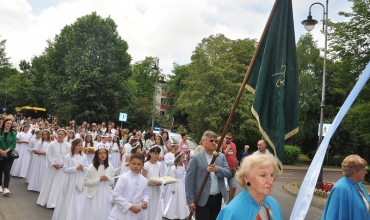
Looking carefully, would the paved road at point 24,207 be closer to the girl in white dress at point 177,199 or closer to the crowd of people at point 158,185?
the crowd of people at point 158,185

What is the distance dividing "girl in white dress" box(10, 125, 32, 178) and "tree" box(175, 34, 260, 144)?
19.5 m

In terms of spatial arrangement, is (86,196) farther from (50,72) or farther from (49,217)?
(50,72)

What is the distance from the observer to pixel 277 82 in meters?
4.66

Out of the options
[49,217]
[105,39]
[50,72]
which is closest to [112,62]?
[105,39]

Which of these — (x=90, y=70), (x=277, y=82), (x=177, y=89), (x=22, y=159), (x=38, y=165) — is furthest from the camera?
(x=177, y=89)

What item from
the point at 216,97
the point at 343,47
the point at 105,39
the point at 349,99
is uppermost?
the point at 105,39

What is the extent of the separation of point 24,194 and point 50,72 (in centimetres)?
3438

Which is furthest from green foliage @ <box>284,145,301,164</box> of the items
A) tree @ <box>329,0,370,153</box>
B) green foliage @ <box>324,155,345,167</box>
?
tree @ <box>329,0,370,153</box>

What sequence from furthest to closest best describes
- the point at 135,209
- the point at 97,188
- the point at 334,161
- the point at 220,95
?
the point at 334,161
the point at 220,95
the point at 97,188
the point at 135,209

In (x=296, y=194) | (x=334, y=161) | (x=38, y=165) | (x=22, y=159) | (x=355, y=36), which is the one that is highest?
(x=355, y=36)

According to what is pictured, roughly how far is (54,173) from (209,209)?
5.82m

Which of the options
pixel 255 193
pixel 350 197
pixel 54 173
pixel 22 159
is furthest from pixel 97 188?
pixel 22 159

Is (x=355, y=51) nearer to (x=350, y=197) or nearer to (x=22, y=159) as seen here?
(x=22, y=159)

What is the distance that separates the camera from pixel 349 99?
3.07 meters
